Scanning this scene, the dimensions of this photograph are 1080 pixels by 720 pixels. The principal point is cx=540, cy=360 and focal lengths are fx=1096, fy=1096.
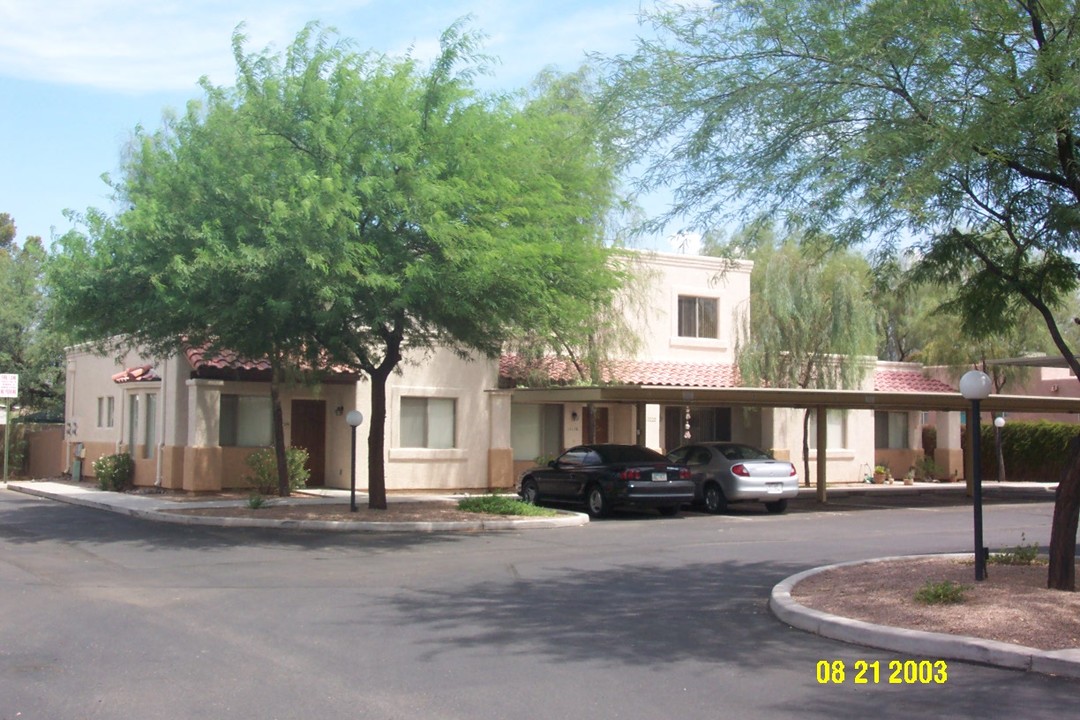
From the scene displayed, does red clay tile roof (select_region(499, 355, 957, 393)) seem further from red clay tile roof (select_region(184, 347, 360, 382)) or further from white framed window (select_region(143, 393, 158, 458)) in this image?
white framed window (select_region(143, 393, 158, 458))

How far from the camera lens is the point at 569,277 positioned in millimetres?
17578

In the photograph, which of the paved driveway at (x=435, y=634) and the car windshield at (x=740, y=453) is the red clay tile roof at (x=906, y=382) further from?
the paved driveway at (x=435, y=634)

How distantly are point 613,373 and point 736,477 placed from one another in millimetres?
5787

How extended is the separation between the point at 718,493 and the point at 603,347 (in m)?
5.61

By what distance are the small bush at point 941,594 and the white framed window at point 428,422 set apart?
692 inches

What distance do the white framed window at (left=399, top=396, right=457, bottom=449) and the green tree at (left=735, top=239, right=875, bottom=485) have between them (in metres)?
7.93

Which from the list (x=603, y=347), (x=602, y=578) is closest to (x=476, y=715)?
(x=602, y=578)

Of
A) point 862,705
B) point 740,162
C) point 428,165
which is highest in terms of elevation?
point 428,165

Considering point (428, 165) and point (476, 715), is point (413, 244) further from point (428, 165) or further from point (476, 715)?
point (476, 715)

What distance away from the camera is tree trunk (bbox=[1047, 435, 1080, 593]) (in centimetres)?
1013

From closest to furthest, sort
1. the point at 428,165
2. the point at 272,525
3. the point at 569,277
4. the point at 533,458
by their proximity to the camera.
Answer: the point at 428,165
the point at 569,277
the point at 272,525
the point at 533,458

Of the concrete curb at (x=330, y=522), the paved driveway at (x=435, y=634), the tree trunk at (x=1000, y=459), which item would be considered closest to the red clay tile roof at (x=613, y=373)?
the concrete curb at (x=330, y=522)

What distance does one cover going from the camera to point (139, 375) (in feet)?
84.1

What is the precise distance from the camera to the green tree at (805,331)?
28.8 metres
